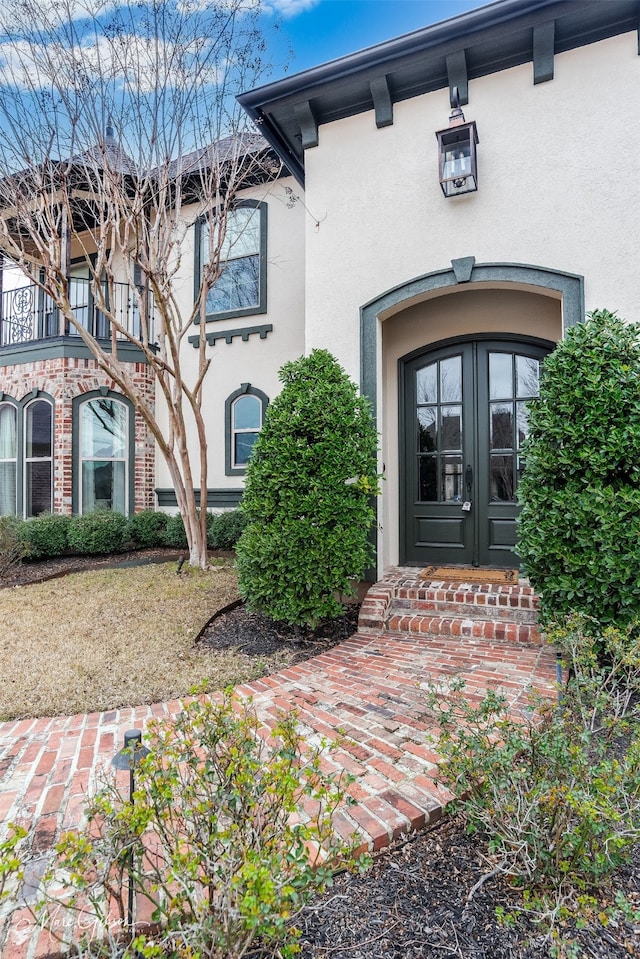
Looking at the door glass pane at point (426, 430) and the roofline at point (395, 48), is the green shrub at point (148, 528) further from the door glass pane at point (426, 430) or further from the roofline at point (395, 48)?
the roofline at point (395, 48)

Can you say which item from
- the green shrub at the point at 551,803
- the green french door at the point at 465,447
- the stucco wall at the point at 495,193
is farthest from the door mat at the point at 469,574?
the green shrub at the point at 551,803

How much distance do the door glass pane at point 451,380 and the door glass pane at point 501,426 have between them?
45 cm

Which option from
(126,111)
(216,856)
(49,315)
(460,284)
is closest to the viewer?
(216,856)

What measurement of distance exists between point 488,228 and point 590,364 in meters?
1.98

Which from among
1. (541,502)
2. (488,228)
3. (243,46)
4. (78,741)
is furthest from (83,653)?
(243,46)

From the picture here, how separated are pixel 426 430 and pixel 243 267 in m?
4.67

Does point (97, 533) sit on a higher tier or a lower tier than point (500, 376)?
lower

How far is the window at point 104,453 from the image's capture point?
9180mm

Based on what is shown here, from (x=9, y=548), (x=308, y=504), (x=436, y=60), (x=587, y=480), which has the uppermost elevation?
(x=436, y=60)

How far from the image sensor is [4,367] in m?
9.71

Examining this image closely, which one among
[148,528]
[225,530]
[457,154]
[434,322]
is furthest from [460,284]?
[148,528]

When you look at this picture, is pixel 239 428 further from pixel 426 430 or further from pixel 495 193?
pixel 495 193

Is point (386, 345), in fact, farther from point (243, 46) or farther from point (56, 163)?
point (56, 163)

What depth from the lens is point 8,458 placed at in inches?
385
